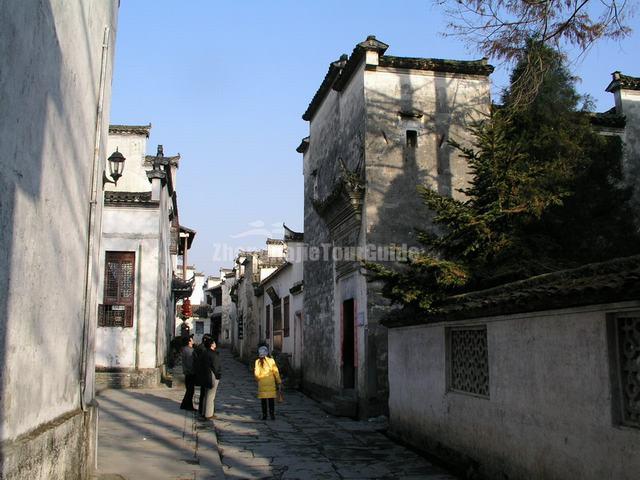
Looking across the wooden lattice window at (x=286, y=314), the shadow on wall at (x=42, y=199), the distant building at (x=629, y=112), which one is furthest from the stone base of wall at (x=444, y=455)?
the wooden lattice window at (x=286, y=314)

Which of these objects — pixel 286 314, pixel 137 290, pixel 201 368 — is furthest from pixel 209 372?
pixel 286 314

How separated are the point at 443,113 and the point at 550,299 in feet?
27.4

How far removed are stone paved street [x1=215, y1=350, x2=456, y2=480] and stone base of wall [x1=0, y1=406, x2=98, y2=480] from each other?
1928 millimetres

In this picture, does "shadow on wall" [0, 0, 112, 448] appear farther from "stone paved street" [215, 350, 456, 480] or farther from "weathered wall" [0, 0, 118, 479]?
"stone paved street" [215, 350, 456, 480]

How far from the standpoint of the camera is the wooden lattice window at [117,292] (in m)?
16.5

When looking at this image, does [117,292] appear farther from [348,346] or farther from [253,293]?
[253,293]

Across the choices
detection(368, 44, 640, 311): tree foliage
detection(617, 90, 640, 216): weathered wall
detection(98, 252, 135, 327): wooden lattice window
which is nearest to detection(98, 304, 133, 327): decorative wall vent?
detection(98, 252, 135, 327): wooden lattice window

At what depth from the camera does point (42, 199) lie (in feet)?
14.9

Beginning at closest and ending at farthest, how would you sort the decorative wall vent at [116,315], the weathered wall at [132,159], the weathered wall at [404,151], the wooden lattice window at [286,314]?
the weathered wall at [404,151] < the decorative wall vent at [116,315] < the weathered wall at [132,159] < the wooden lattice window at [286,314]

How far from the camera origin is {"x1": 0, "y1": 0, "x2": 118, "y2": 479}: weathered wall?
3.75 meters

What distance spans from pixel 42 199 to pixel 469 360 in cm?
530

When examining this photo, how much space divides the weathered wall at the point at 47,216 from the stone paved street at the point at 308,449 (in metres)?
2.68

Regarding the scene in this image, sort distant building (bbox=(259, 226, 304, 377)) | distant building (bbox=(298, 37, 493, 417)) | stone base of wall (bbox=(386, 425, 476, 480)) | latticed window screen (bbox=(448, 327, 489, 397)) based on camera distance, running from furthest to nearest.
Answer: distant building (bbox=(259, 226, 304, 377))
distant building (bbox=(298, 37, 493, 417))
latticed window screen (bbox=(448, 327, 489, 397))
stone base of wall (bbox=(386, 425, 476, 480))

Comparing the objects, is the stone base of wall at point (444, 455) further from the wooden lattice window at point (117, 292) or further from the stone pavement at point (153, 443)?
the wooden lattice window at point (117, 292)
